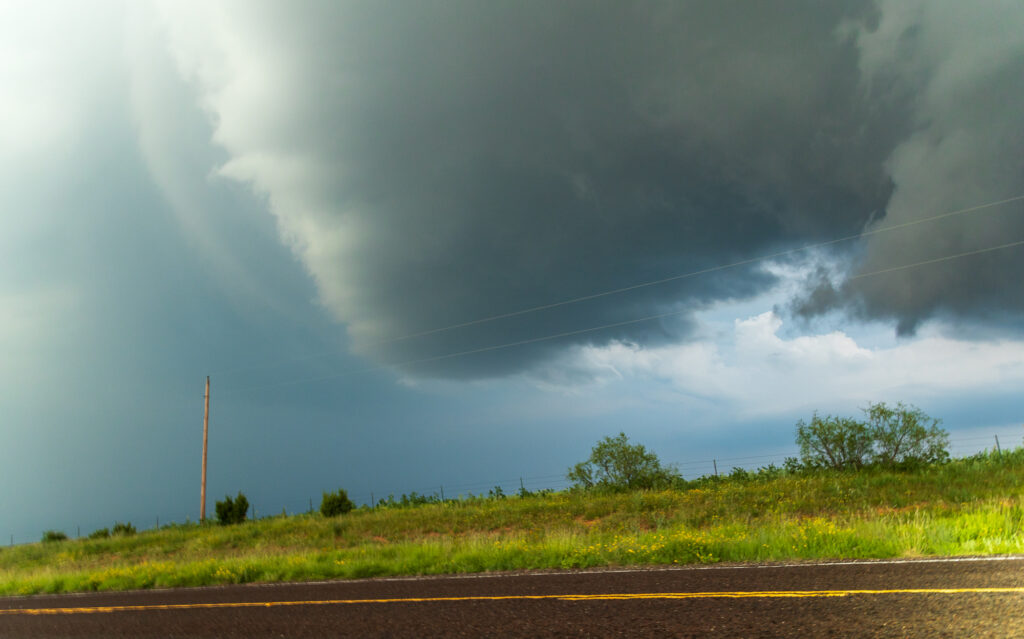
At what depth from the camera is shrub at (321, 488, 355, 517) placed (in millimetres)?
38688

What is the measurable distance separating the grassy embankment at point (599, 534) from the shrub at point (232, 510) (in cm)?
214

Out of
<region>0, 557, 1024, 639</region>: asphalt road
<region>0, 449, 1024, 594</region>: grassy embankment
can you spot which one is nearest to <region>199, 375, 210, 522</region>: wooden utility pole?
<region>0, 449, 1024, 594</region>: grassy embankment

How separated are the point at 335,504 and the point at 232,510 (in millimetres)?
8426

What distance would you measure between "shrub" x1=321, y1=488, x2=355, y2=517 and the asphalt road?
1011 inches

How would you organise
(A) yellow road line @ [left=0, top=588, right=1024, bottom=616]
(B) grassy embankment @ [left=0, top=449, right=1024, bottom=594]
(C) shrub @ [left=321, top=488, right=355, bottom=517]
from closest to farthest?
1. (A) yellow road line @ [left=0, top=588, right=1024, bottom=616]
2. (B) grassy embankment @ [left=0, top=449, right=1024, bottom=594]
3. (C) shrub @ [left=321, top=488, right=355, bottom=517]

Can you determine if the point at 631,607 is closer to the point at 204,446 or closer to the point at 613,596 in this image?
the point at 613,596

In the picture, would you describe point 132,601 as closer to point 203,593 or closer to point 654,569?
point 203,593

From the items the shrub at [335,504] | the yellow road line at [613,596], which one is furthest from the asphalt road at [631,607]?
the shrub at [335,504]

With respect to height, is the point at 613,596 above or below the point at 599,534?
above

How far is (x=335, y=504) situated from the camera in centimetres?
3912

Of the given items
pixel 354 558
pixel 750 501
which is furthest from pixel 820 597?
pixel 750 501

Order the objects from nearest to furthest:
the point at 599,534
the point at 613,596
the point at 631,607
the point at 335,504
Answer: the point at 631,607
the point at 613,596
the point at 599,534
the point at 335,504

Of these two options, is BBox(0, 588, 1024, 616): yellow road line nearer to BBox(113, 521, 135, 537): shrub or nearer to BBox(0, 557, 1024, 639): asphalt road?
BBox(0, 557, 1024, 639): asphalt road

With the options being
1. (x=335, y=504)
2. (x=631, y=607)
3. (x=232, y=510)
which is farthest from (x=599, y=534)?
(x=232, y=510)
